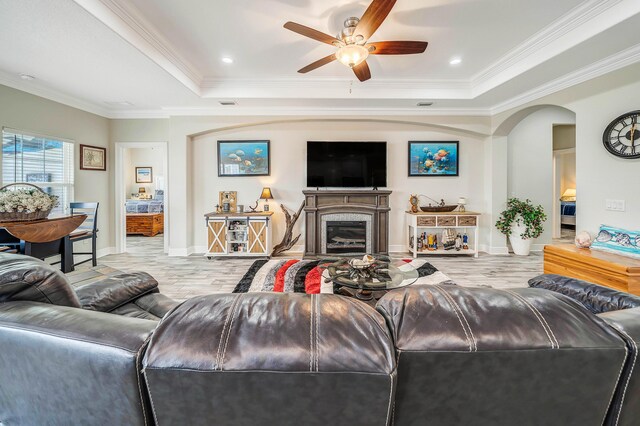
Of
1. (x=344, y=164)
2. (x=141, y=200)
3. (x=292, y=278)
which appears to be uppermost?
(x=344, y=164)

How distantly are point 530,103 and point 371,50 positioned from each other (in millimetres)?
3070

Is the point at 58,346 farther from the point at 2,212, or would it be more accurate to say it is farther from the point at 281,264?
the point at 2,212

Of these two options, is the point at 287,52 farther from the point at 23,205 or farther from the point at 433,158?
the point at 23,205

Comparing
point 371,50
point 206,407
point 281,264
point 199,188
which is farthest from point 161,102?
point 206,407

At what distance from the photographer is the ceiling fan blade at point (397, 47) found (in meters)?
2.56

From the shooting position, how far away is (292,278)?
3.21 m

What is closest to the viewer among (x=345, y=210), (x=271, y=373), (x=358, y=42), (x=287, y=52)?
(x=271, y=373)

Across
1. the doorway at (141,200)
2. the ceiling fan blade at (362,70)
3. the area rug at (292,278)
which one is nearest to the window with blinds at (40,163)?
the doorway at (141,200)

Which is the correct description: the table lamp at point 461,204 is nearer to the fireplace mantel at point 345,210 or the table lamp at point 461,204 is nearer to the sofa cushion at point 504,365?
the fireplace mantel at point 345,210

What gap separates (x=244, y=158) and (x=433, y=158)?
11.3ft

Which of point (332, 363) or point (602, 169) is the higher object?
point (602, 169)

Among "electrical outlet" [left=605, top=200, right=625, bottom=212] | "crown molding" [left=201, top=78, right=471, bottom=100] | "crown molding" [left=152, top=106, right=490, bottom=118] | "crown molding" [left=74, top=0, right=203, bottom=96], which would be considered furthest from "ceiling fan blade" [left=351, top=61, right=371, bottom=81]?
"electrical outlet" [left=605, top=200, right=625, bottom=212]

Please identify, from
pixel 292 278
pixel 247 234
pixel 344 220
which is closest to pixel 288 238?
pixel 247 234

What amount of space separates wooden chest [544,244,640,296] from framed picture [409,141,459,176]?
2273 mm
